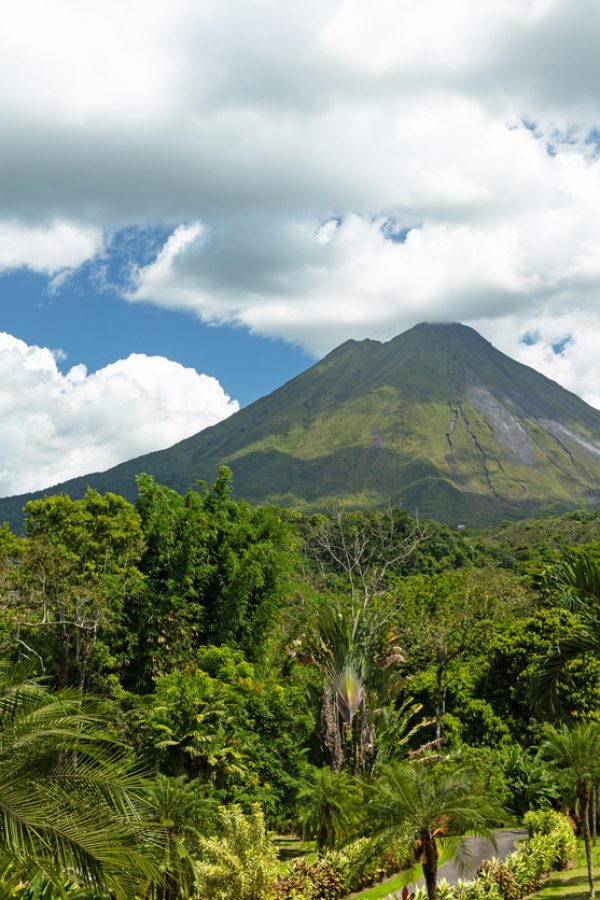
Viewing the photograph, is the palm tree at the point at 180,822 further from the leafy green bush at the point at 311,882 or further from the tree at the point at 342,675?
the tree at the point at 342,675

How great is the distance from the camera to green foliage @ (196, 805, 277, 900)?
1277 centimetres

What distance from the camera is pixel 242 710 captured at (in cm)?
2136

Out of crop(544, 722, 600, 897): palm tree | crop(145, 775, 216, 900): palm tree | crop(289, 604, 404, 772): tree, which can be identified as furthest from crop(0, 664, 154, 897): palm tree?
crop(289, 604, 404, 772): tree

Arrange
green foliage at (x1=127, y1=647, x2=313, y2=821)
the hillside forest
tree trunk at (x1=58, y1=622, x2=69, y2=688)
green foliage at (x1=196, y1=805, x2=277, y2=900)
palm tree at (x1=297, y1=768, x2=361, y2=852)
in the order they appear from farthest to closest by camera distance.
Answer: tree trunk at (x1=58, y1=622, x2=69, y2=688) < green foliage at (x1=127, y1=647, x2=313, y2=821) < palm tree at (x1=297, y1=768, x2=361, y2=852) < green foliage at (x1=196, y1=805, x2=277, y2=900) < the hillside forest

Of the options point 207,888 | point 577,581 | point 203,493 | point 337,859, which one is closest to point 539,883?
point 337,859

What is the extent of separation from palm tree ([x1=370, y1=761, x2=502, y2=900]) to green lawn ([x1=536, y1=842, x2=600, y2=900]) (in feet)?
18.5

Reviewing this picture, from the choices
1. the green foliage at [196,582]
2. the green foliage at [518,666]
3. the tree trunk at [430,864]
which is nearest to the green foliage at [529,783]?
the green foliage at [518,666]

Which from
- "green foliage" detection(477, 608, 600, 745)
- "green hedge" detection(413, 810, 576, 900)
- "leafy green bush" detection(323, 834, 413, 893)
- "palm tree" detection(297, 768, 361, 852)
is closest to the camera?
"green hedge" detection(413, 810, 576, 900)

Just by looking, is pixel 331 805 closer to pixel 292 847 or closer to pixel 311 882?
Result: pixel 311 882

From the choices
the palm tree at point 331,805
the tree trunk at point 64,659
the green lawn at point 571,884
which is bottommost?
the green lawn at point 571,884

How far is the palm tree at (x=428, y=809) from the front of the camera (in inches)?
508

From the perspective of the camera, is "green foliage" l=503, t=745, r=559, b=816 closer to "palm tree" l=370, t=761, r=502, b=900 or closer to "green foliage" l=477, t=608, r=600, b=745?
"green foliage" l=477, t=608, r=600, b=745

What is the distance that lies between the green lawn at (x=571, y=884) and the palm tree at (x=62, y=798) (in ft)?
44.8

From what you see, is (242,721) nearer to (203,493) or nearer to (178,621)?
(178,621)
